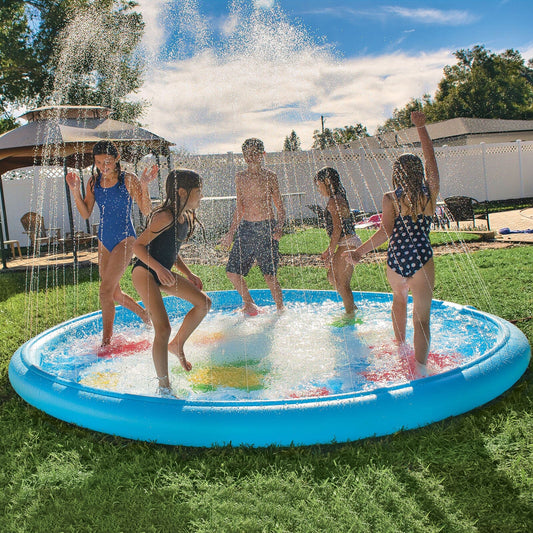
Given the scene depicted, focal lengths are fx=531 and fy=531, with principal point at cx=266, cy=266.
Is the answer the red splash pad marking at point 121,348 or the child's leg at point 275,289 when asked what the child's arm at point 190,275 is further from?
the child's leg at point 275,289

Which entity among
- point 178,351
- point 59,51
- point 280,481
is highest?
point 59,51

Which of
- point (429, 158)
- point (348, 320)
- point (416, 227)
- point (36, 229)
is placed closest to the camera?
point (429, 158)

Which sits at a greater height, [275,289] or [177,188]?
[177,188]

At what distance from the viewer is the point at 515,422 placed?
284 centimetres

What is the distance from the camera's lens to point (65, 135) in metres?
8.82

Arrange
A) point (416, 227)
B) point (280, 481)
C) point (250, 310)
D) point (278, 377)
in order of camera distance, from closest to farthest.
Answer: point (280, 481)
point (416, 227)
point (278, 377)
point (250, 310)

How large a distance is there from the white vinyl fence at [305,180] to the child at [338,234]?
932cm

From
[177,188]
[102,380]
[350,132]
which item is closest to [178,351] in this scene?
[102,380]

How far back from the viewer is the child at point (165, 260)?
10.9ft

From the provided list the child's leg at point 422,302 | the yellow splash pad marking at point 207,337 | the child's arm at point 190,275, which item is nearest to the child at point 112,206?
the child's arm at point 190,275

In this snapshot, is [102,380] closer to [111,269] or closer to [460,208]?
[111,269]

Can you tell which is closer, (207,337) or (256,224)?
(207,337)

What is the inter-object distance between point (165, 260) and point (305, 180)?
1501 cm

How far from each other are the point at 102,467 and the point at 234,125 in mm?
5514
